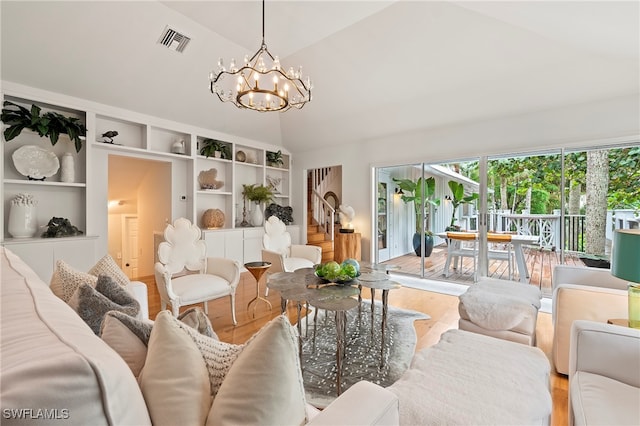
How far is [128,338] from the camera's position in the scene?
0.80 metres

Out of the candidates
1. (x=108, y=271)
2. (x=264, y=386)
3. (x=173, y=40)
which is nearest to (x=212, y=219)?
(x=173, y=40)

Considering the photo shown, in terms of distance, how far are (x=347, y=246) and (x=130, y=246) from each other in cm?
380

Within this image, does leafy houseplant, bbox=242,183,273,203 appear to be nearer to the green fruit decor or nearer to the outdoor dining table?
the green fruit decor

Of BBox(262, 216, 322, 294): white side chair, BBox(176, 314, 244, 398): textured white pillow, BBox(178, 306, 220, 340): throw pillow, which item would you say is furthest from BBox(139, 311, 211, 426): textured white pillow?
BBox(262, 216, 322, 294): white side chair

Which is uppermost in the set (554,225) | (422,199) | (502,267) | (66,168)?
(66,168)

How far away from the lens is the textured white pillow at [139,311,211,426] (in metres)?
0.63

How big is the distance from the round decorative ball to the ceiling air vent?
2463 mm

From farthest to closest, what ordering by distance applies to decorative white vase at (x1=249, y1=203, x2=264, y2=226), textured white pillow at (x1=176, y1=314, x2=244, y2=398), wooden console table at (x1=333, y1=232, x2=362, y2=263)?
1. decorative white vase at (x1=249, y1=203, x2=264, y2=226)
2. wooden console table at (x1=333, y1=232, x2=362, y2=263)
3. textured white pillow at (x1=176, y1=314, x2=244, y2=398)

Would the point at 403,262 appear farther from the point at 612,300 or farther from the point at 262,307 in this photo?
the point at 612,300

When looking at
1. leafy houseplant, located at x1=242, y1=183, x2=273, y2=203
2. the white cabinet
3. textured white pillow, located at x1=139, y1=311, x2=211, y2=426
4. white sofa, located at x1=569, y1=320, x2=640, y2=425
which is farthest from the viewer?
leafy houseplant, located at x1=242, y1=183, x2=273, y2=203

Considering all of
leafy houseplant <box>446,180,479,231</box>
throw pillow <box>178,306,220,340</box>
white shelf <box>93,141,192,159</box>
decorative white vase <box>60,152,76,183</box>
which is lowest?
throw pillow <box>178,306,220,340</box>

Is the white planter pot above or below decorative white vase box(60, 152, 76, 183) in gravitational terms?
below

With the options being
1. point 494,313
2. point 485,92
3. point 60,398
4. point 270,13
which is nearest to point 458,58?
point 485,92

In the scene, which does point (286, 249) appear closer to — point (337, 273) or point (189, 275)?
point (189, 275)
